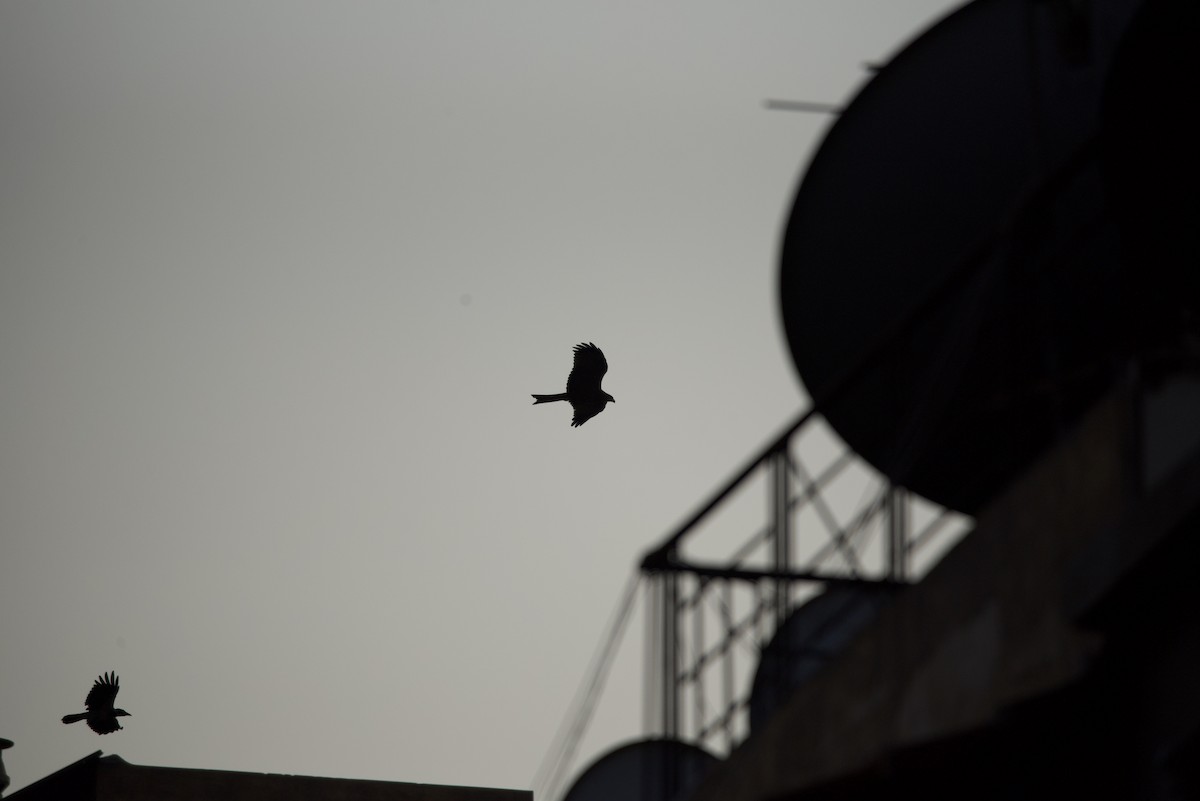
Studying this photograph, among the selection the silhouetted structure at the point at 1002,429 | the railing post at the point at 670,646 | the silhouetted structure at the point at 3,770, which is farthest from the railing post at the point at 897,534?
the silhouetted structure at the point at 3,770

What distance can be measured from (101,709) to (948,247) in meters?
23.0

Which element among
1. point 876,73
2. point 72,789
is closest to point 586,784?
point 72,789

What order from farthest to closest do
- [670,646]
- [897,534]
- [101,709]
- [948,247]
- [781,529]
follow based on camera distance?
[101,709] < [948,247] < [670,646] < [781,529] < [897,534]

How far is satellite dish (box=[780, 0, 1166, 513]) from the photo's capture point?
8.96m

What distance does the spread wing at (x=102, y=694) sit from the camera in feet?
99.9

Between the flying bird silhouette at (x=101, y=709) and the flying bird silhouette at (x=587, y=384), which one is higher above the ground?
the flying bird silhouette at (x=587, y=384)

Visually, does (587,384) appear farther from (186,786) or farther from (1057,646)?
(1057,646)

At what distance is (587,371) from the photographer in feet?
74.8

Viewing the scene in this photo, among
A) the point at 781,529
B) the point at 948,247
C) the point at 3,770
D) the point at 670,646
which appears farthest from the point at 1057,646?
the point at 3,770

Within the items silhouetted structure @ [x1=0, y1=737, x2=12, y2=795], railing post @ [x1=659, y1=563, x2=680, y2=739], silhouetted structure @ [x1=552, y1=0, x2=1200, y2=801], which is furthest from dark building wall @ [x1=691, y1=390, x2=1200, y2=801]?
silhouetted structure @ [x1=0, y1=737, x2=12, y2=795]

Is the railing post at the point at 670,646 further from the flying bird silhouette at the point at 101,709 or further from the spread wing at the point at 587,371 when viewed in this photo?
the flying bird silhouette at the point at 101,709

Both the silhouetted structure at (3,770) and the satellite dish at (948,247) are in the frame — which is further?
the silhouetted structure at (3,770)

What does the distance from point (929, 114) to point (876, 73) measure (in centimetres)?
56

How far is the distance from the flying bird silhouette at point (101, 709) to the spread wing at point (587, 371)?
38.6 ft
